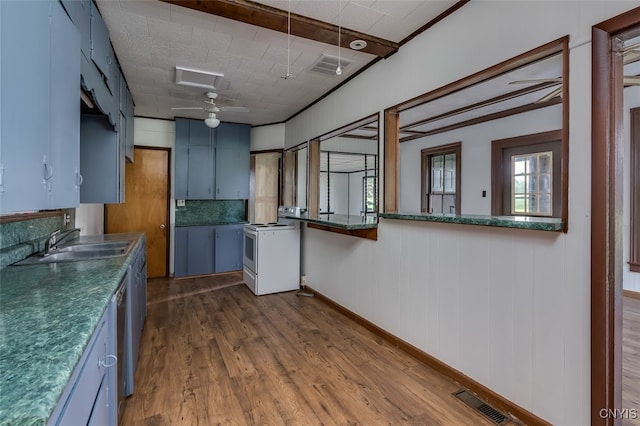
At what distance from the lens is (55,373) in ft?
2.37

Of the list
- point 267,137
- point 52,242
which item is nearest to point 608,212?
point 52,242

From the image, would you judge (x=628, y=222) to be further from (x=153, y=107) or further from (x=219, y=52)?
(x=153, y=107)

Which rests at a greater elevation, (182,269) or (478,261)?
(478,261)

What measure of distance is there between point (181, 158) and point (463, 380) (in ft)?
16.2

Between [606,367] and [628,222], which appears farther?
[628,222]

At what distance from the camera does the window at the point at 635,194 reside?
12.5 ft

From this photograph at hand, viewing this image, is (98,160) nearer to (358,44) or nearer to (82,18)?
(82,18)

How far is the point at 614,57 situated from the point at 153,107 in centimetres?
507

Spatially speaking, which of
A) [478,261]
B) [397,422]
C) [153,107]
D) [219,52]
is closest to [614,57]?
[478,261]

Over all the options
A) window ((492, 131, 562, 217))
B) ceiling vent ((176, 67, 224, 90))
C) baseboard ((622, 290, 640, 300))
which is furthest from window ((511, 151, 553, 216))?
ceiling vent ((176, 67, 224, 90))

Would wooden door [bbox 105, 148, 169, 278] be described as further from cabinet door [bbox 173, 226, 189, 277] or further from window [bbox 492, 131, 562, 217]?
window [bbox 492, 131, 562, 217]

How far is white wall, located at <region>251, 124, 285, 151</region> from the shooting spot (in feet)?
18.3

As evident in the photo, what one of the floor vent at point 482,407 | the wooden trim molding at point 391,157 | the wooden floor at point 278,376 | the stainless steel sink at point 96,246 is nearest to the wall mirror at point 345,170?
the wooden trim molding at point 391,157

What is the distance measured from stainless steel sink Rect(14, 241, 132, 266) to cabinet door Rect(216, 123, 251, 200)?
111 inches
